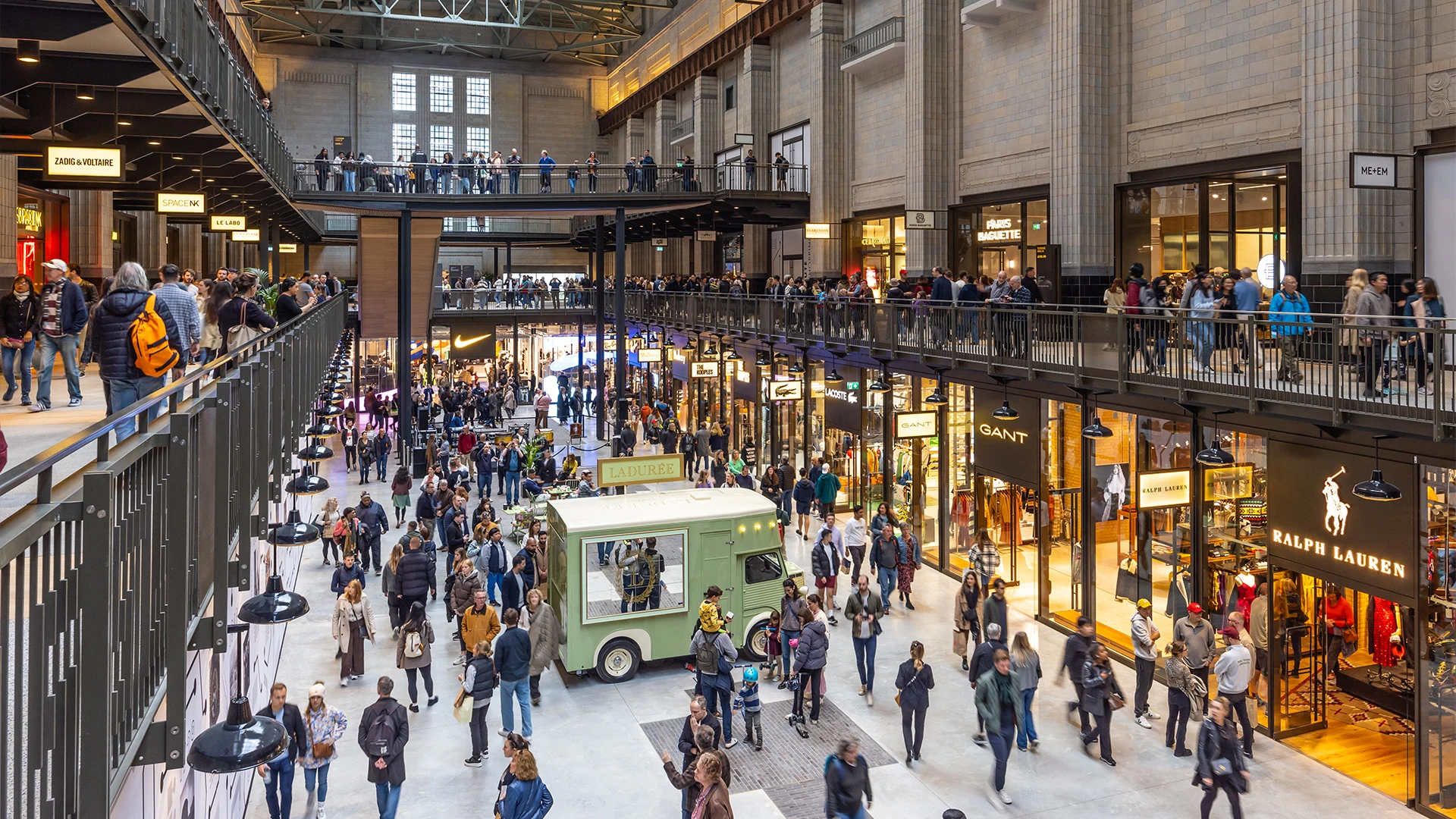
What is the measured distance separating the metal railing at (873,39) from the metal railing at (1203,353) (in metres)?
8.77

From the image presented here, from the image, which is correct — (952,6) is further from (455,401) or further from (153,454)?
(153,454)

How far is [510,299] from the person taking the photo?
41812 millimetres

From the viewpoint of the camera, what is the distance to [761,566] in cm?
1520

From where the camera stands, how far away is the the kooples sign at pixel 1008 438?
17578mm

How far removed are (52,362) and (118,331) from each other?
4.21 meters

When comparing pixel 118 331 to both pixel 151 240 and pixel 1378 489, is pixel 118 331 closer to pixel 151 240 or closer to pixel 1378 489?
pixel 1378 489

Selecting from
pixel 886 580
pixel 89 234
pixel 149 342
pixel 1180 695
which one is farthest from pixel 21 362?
pixel 1180 695

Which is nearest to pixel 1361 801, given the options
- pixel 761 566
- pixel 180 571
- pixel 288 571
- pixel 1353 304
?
pixel 1353 304

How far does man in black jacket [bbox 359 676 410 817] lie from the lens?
994 centimetres

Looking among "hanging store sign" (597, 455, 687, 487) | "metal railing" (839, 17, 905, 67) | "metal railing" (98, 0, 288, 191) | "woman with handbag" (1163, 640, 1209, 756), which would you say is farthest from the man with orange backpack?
"metal railing" (839, 17, 905, 67)

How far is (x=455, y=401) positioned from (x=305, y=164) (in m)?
9.38

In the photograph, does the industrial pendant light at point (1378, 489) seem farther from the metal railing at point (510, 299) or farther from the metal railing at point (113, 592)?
the metal railing at point (510, 299)

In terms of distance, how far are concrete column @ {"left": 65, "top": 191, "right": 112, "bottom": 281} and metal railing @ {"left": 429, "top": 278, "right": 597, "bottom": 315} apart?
60.0 ft

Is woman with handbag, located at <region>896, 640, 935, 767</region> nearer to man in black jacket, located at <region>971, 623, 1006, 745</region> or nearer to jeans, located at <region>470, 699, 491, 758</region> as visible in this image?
man in black jacket, located at <region>971, 623, 1006, 745</region>
